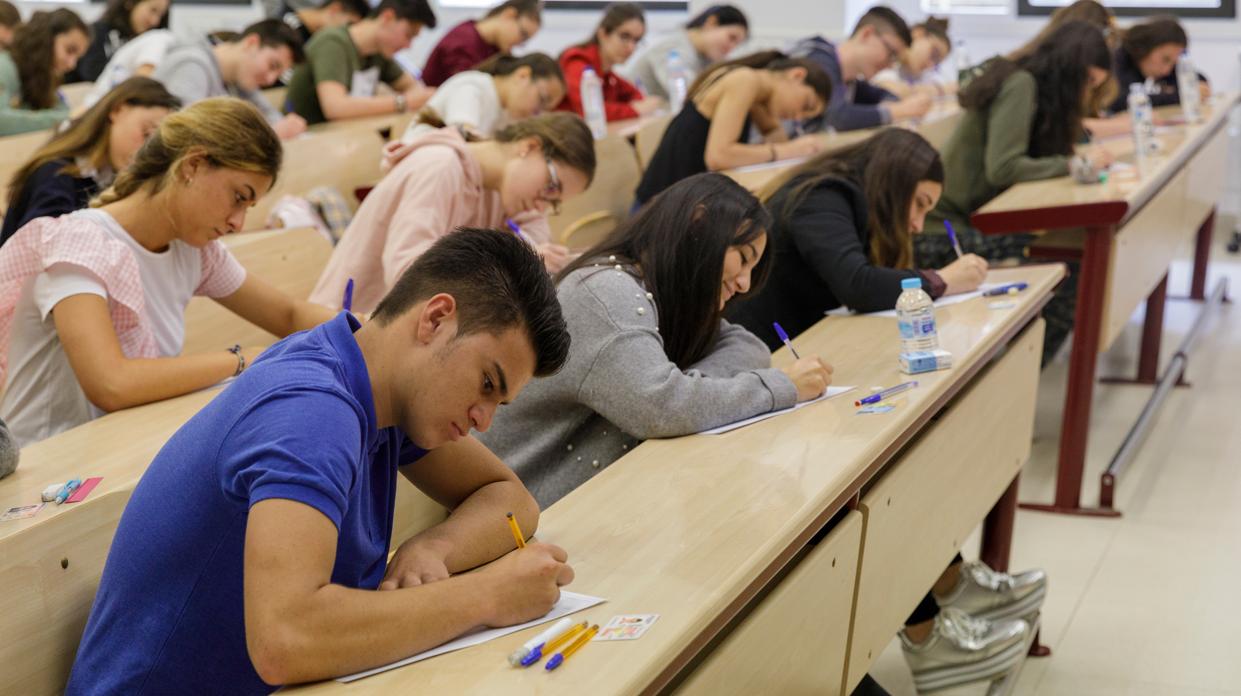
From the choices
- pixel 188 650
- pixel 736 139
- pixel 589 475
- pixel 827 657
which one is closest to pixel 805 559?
pixel 827 657

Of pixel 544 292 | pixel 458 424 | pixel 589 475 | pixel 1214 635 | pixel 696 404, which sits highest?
pixel 544 292

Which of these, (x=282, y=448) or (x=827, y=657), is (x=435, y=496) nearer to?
(x=282, y=448)

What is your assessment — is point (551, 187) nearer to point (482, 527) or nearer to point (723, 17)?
point (482, 527)

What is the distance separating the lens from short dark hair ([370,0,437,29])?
5492mm

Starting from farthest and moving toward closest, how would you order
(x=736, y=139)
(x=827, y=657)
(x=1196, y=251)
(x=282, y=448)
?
(x=1196, y=251) < (x=736, y=139) < (x=827, y=657) < (x=282, y=448)

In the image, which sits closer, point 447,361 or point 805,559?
point 447,361

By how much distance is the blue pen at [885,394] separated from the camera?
6.68 feet

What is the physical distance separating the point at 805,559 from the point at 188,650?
751 millimetres

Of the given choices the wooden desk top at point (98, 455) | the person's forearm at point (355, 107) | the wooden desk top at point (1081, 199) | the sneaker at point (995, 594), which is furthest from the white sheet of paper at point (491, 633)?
the person's forearm at point (355, 107)

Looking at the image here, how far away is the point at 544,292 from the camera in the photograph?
1349 mm

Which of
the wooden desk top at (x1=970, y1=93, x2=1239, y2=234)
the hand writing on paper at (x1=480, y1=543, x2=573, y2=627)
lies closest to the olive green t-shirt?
the wooden desk top at (x1=970, y1=93, x2=1239, y2=234)

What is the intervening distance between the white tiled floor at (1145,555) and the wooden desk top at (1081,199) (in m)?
0.76

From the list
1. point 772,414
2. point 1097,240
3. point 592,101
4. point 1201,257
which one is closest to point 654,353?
point 772,414

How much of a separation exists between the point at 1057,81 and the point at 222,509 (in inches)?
141
